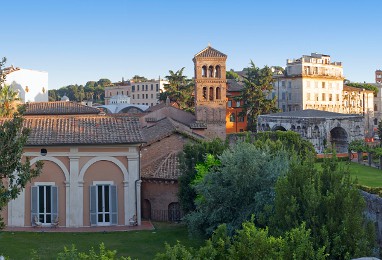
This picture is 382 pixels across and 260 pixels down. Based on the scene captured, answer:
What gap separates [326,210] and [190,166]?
11978mm

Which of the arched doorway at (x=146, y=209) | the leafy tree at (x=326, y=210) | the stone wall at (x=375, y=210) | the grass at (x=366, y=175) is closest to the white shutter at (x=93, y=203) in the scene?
the arched doorway at (x=146, y=209)

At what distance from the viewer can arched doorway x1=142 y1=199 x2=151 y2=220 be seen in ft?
106

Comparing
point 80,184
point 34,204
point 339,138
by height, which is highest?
point 339,138

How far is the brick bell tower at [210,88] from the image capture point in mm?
57031

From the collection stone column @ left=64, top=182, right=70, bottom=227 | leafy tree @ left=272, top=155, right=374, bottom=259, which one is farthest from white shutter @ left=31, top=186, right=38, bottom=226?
leafy tree @ left=272, top=155, right=374, bottom=259

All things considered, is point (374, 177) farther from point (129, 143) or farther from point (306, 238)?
point (306, 238)

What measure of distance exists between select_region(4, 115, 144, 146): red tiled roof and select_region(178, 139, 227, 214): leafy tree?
2.69 metres

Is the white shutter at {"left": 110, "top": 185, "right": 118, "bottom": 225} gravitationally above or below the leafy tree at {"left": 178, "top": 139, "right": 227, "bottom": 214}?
below

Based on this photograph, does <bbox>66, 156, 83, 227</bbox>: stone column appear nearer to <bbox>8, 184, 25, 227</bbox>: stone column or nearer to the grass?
<bbox>8, 184, 25, 227</bbox>: stone column

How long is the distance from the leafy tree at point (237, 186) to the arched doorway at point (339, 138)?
1912 inches

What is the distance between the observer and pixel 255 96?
83.8 meters

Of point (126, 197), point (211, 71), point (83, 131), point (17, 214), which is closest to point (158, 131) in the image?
point (83, 131)

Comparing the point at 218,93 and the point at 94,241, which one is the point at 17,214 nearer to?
the point at 94,241

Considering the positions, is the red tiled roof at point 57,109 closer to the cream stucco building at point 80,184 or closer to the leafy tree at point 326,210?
the cream stucco building at point 80,184
